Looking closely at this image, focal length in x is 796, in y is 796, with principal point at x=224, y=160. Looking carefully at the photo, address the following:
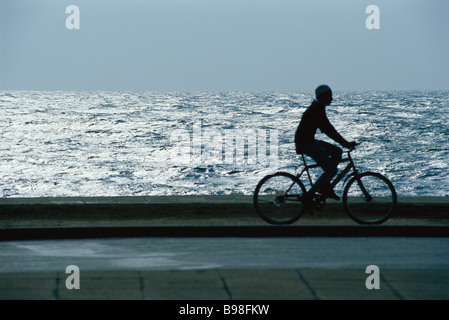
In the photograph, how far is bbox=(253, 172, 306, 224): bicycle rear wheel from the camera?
33.8 ft

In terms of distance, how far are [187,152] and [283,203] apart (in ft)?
173

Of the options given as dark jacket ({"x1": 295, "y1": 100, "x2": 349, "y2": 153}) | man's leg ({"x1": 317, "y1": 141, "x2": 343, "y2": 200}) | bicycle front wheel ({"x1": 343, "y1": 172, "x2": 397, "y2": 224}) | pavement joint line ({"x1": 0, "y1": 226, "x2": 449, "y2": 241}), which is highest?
dark jacket ({"x1": 295, "y1": 100, "x2": 349, "y2": 153})

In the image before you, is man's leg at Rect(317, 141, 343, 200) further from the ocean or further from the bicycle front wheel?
the ocean

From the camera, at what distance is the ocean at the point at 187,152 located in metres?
41.8

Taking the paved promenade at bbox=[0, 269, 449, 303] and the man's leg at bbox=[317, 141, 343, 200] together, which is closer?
the paved promenade at bbox=[0, 269, 449, 303]

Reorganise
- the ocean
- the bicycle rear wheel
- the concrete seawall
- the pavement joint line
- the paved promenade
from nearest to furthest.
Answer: the paved promenade → the pavement joint line → the concrete seawall → the bicycle rear wheel → the ocean

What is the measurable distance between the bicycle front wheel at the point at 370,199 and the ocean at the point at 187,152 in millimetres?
25614

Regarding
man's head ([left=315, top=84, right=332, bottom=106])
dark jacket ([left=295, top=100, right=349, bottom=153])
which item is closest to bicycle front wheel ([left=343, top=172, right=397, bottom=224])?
dark jacket ([left=295, top=100, right=349, bottom=153])

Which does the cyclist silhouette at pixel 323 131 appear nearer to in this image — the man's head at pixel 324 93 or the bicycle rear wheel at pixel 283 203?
the man's head at pixel 324 93

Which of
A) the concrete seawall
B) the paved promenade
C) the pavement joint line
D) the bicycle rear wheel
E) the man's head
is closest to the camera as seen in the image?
the paved promenade

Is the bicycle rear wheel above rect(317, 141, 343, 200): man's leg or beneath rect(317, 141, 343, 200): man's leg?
beneath

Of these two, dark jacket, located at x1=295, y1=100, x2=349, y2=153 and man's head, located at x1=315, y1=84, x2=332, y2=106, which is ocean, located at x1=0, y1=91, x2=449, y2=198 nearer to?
dark jacket, located at x1=295, y1=100, x2=349, y2=153

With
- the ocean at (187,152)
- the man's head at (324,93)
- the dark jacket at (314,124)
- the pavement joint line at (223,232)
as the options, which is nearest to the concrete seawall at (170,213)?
→ the pavement joint line at (223,232)
